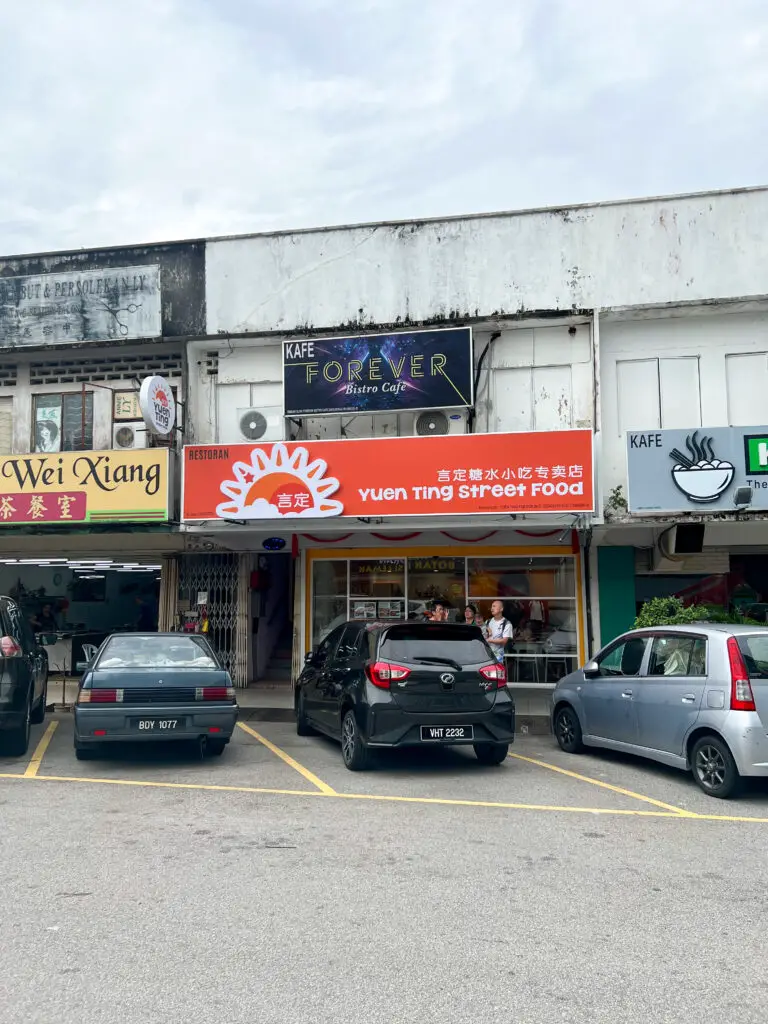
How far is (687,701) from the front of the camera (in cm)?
863

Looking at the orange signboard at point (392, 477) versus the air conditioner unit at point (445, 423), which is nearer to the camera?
the orange signboard at point (392, 477)

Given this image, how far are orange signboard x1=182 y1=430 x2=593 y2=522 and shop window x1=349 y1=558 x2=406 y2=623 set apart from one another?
9.14 ft

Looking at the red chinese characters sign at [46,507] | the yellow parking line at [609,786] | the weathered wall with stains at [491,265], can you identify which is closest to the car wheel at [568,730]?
the yellow parking line at [609,786]

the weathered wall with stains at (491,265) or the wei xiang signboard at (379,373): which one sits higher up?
the weathered wall with stains at (491,265)

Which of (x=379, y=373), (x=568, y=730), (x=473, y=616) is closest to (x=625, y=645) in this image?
(x=568, y=730)

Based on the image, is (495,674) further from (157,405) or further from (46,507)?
(46,507)

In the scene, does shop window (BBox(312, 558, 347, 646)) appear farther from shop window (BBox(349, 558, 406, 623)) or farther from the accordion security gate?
the accordion security gate

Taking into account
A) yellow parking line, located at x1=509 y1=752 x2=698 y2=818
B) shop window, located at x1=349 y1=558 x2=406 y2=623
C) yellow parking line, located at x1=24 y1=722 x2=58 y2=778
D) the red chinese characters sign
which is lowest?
yellow parking line, located at x1=509 y1=752 x2=698 y2=818

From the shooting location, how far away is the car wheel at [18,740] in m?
10.3

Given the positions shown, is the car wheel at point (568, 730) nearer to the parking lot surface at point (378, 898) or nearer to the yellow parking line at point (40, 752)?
the parking lot surface at point (378, 898)

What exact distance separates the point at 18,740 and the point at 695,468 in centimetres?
1044

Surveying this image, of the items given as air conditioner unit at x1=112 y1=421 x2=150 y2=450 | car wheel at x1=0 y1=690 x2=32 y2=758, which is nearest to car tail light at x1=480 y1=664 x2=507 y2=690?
car wheel at x1=0 y1=690 x2=32 y2=758

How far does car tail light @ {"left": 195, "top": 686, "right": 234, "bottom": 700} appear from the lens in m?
9.54

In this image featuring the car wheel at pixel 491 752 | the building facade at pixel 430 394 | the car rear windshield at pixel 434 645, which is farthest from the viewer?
the building facade at pixel 430 394
